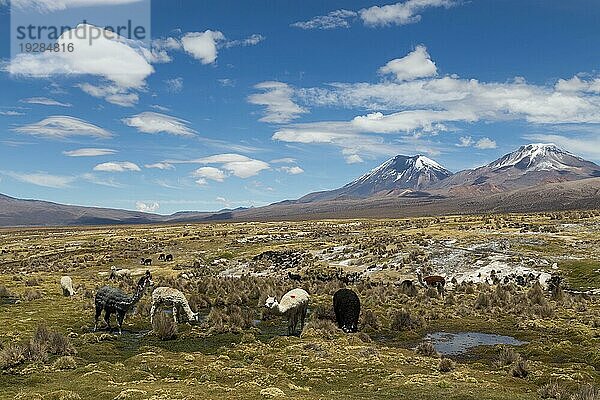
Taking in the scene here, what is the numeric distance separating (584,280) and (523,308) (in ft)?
35.2

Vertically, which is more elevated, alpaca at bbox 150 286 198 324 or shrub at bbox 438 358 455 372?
alpaca at bbox 150 286 198 324

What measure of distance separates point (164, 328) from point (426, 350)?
10998 mm

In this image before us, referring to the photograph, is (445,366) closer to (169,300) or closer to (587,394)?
(587,394)

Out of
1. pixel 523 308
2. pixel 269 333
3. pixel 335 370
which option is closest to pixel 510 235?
pixel 523 308

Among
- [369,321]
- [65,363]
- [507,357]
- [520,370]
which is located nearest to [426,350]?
[507,357]

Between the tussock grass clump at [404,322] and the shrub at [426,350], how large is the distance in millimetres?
4327

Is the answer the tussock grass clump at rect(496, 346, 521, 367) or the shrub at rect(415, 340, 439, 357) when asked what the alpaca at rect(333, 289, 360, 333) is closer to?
the shrub at rect(415, 340, 439, 357)

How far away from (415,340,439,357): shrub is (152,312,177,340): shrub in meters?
10.3

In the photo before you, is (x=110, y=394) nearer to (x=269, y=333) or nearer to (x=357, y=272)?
(x=269, y=333)

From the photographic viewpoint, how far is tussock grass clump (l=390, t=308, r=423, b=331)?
78.0ft

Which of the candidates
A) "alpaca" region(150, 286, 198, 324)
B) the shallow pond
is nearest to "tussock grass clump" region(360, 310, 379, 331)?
the shallow pond

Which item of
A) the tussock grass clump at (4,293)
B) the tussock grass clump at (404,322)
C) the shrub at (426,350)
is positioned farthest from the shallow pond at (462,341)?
the tussock grass clump at (4,293)

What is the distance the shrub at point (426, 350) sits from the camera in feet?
61.3

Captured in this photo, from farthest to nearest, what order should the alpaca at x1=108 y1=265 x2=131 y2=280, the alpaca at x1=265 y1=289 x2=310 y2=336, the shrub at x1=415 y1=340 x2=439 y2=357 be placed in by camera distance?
the alpaca at x1=108 y1=265 x2=131 y2=280, the alpaca at x1=265 y1=289 x2=310 y2=336, the shrub at x1=415 y1=340 x2=439 y2=357
